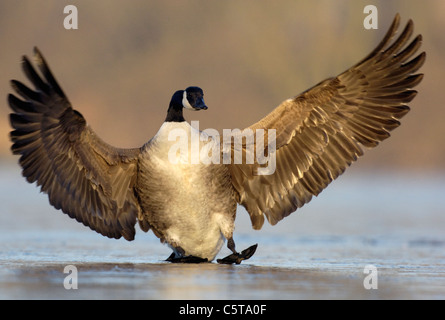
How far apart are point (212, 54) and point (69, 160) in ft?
184

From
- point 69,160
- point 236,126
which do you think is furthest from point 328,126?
point 236,126

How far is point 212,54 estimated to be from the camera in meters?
65.8

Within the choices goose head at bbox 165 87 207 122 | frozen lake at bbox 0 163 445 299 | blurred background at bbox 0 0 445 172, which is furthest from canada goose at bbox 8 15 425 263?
blurred background at bbox 0 0 445 172

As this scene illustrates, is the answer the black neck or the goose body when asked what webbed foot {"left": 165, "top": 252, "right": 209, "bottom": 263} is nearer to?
the goose body

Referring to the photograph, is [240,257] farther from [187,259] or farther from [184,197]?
[184,197]

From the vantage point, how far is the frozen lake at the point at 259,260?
8180 millimetres

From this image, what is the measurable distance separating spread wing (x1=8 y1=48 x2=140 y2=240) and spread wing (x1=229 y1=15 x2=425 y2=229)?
1.38 metres

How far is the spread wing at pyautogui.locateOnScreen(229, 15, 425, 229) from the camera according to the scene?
34.2ft

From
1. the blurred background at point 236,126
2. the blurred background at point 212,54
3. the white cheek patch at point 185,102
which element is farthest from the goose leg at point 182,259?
the blurred background at point 212,54

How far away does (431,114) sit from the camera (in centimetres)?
5678

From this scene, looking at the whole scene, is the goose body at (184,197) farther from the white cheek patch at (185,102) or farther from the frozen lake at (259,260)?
the frozen lake at (259,260)

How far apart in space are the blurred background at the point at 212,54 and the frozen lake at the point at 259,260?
3402cm

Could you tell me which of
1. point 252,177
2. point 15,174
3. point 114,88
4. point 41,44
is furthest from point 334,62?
point 252,177

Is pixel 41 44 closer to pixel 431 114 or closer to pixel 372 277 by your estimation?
pixel 431 114
